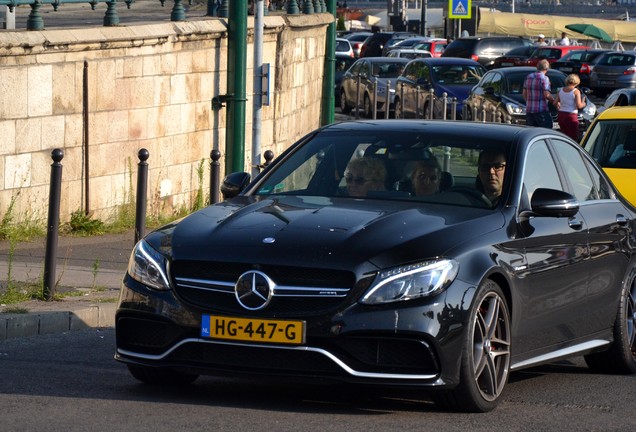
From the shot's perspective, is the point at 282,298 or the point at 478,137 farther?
the point at 478,137

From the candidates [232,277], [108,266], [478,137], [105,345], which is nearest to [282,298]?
[232,277]

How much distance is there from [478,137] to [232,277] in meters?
2.01

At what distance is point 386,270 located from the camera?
6852 millimetres

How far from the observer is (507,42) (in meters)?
57.8

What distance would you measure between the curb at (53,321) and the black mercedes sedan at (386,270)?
2.02 m

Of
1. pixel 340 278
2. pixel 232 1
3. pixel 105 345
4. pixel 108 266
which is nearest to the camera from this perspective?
pixel 340 278

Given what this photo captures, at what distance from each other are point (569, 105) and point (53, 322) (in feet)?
52.5

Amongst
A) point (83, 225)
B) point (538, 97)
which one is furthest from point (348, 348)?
point (538, 97)

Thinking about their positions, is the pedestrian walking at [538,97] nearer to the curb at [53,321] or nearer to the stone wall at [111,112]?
the stone wall at [111,112]

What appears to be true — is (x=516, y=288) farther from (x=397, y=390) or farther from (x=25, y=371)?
(x=25, y=371)

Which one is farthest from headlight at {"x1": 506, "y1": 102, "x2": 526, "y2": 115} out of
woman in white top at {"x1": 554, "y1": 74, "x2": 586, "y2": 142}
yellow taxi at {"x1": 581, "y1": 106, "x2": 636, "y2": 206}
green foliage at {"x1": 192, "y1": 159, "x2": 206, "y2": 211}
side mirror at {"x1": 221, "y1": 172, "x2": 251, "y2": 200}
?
side mirror at {"x1": 221, "y1": 172, "x2": 251, "y2": 200}

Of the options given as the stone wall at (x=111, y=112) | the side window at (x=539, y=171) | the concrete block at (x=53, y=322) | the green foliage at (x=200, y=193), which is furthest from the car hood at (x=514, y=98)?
the side window at (x=539, y=171)

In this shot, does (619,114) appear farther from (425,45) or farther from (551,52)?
(425,45)

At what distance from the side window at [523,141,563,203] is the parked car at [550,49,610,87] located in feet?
153
